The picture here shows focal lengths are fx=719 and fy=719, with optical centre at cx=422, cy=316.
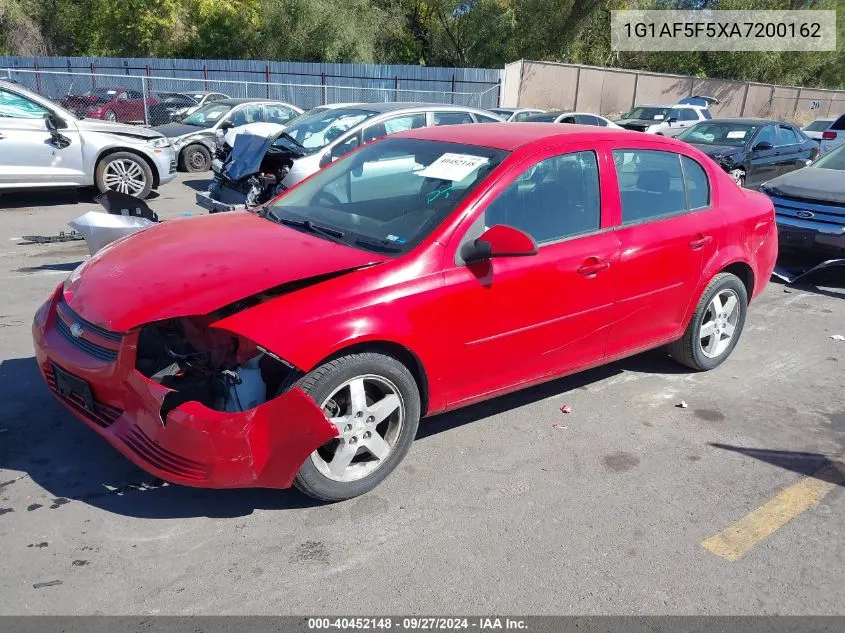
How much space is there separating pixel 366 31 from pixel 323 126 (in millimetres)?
28597

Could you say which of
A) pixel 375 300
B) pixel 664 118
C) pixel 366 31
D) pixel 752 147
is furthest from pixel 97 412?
pixel 366 31

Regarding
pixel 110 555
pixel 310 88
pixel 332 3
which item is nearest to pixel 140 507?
pixel 110 555

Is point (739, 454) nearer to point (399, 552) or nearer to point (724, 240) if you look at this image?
point (724, 240)

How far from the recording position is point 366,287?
3352 mm

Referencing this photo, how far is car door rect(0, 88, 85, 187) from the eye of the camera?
9656 mm

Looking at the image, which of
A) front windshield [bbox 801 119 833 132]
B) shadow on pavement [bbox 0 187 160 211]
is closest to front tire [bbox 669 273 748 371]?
shadow on pavement [bbox 0 187 160 211]

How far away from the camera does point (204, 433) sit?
2990 mm

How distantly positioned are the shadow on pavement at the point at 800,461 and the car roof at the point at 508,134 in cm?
201

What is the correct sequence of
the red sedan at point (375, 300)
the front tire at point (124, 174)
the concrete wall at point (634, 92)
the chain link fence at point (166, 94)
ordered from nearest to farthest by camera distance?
the red sedan at point (375, 300) < the front tire at point (124, 174) < the chain link fence at point (166, 94) < the concrete wall at point (634, 92)

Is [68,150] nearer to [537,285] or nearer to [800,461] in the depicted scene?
[537,285]

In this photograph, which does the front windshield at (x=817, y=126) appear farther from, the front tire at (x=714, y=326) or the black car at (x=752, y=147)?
the front tire at (x=714, y=326)

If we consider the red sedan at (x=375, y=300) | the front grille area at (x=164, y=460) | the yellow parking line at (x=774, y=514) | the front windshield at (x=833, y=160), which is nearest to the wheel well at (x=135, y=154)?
the red sedan at (x=375, y=300)

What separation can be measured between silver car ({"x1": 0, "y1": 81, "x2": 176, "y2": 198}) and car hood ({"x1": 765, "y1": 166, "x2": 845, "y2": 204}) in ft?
28.0

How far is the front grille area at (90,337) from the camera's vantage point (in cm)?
323
